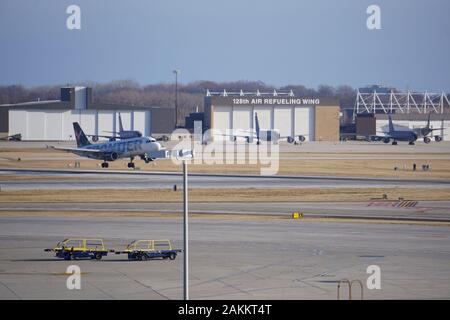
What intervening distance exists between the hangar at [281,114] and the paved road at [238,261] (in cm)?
14041

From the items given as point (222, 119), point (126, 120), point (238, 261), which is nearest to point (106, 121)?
point (126, 120)

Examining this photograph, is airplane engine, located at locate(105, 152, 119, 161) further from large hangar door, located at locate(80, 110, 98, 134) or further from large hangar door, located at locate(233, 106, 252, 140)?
large hangar door, located at locate(233, 106, 252, 140)

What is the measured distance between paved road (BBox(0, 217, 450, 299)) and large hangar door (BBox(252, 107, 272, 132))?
474 feet

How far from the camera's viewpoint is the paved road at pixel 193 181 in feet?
242

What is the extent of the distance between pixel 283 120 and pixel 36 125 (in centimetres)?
5961

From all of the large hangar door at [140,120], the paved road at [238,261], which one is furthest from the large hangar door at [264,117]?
the paved road at [238,261]

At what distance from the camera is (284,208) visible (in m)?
57.8

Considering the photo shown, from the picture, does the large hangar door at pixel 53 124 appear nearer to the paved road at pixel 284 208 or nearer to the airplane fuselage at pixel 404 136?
the airplane fuselage at pixel 404 136

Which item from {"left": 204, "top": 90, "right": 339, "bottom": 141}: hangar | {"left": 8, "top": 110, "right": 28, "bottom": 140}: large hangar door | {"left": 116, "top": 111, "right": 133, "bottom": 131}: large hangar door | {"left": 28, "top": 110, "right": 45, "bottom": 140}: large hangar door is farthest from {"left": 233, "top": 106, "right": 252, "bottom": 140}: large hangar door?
{"left": 8, "top": 110, "right": 28, "bottom": 140}: large hangar door

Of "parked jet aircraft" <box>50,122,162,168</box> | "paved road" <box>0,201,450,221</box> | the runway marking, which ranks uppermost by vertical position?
"parked jet aircraft" <box>50,122,162,168</box>

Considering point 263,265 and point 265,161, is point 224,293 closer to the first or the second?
point 263,265

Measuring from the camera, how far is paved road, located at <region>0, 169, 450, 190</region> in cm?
7388

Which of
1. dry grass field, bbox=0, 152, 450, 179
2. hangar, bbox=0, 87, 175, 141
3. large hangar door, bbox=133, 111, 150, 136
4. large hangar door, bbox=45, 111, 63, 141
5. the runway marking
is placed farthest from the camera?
large hangar door, bbox=133, 111, 150, 136

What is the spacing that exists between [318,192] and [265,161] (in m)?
44.8
